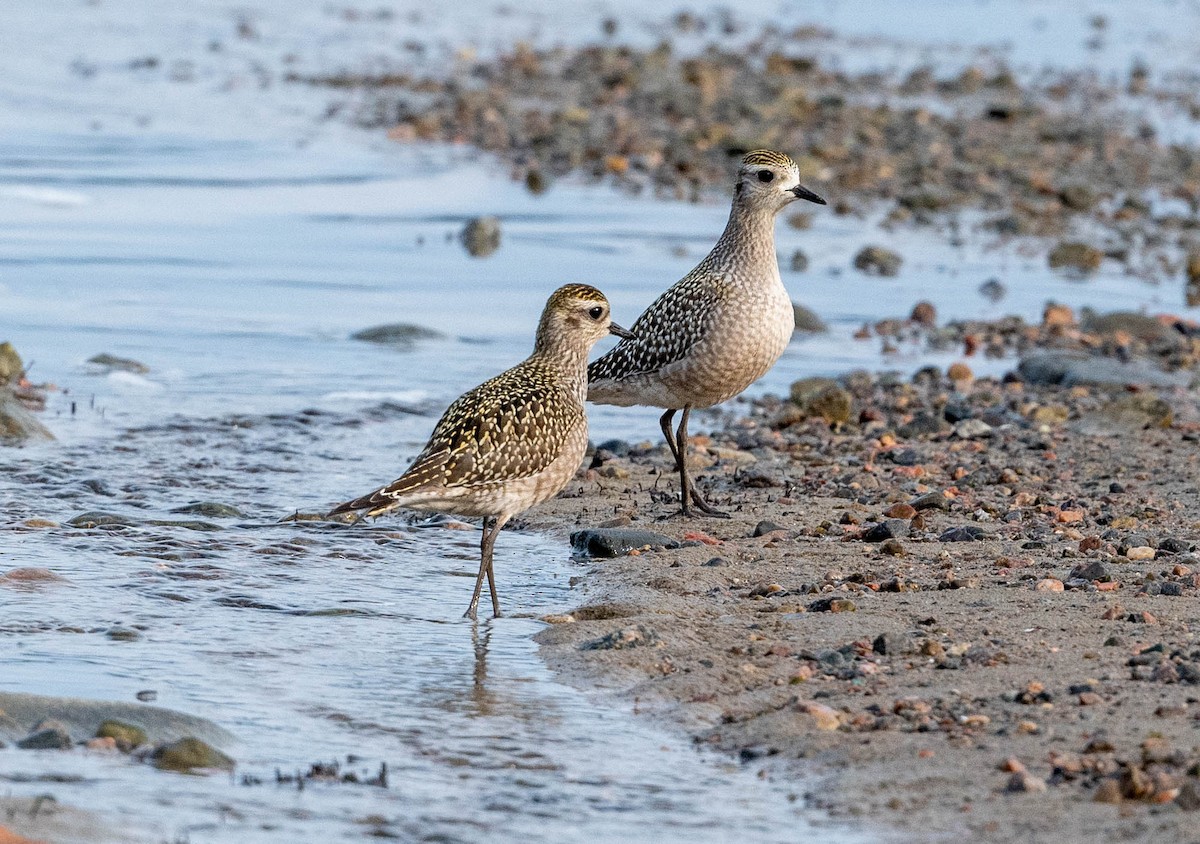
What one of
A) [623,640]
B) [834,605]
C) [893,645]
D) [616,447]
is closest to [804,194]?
[616,447]

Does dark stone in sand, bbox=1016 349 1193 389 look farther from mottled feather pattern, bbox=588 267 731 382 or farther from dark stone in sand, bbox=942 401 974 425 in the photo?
mottled feather pattern, bbox=588 267 731 382

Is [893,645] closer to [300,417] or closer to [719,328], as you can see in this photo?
[719,328]

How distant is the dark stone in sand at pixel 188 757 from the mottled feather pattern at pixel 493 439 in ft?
6.09

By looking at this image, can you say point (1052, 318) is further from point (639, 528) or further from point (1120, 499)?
point (639, 528)

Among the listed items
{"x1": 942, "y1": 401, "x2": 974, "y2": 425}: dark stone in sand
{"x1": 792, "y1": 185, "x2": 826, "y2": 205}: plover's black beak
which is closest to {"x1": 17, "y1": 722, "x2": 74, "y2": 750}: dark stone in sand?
{"x1": 792, "y1": 185, "x2": 826, "y2": 205}: plover's black beak

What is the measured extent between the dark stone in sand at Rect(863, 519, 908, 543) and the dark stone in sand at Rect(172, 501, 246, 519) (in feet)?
10.9

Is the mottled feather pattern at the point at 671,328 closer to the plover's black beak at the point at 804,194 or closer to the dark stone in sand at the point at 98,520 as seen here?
the plover's black beak at the point at 804,194

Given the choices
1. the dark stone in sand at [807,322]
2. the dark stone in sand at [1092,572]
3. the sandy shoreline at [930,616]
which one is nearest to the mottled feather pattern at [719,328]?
the sandy shoreline at [930,616]

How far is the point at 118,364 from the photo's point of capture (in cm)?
1332

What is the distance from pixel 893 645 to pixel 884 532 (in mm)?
2019

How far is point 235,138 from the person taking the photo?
21.6 m

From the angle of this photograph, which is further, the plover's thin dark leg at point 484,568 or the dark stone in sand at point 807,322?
the dark stone in sand at point 807,322

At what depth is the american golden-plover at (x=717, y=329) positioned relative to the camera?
10.7 m

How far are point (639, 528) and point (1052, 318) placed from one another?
22.1ft
